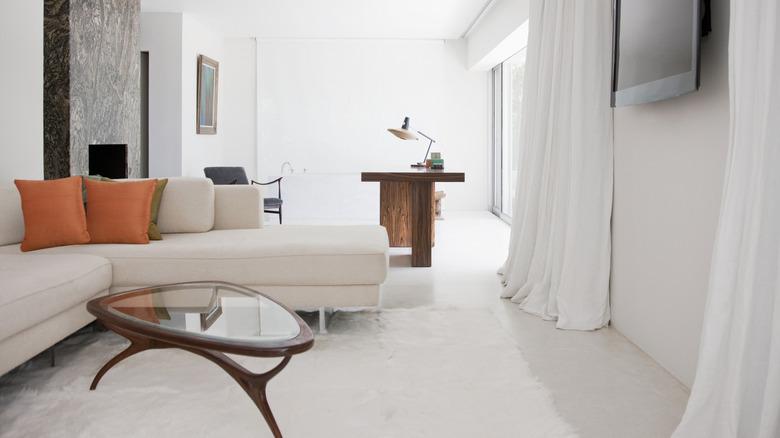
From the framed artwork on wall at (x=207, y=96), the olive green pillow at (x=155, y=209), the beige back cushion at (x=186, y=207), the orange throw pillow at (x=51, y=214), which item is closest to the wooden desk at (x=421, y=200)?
the beige back cushion at (x=186, y=207)

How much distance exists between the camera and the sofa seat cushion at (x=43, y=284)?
8.23 ft

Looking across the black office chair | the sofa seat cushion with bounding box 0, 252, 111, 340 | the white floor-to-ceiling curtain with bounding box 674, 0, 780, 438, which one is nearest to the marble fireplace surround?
the black office chair

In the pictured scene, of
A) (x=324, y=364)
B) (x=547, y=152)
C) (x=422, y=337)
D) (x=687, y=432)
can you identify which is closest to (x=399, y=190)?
(x=547, y=152)

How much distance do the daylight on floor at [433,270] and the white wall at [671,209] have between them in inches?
0.6

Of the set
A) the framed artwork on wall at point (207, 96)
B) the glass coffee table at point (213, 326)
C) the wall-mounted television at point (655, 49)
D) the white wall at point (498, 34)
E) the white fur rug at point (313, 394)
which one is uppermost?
the white wall at point (498, 34)

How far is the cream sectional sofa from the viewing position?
2857 mm

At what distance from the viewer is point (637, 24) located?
307cm

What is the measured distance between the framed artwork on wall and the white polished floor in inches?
181

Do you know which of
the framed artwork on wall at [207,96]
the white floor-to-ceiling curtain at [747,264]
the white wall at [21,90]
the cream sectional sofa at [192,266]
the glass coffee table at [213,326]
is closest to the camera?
the white floor-to-ceiling curtain at [747,264]

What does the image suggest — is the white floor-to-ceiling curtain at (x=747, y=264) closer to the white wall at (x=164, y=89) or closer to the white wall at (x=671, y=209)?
the white wall at (x=671, y=209)

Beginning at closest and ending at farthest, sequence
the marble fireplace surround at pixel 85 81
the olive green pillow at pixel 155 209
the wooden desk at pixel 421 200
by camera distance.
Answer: the olive green pillow at pixel 155 209 → the marble fireplace surround at pixel 85 81 → the wooden desk at pixel 421 200

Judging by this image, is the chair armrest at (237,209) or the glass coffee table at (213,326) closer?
the glass coffee table at (213,326)

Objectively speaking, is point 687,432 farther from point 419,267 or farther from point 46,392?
point 419,267

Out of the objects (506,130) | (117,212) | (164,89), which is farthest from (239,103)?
(117,212)
